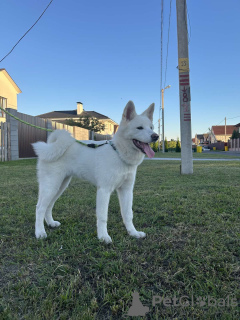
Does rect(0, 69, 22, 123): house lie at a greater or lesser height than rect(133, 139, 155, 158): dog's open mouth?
greater

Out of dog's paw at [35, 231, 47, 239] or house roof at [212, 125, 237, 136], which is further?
house roof at [212, 125, 237, 136]

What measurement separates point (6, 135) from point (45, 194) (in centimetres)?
967

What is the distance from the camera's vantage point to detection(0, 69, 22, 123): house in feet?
72.5

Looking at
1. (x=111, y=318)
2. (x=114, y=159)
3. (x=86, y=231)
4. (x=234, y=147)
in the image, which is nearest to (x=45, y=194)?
(x=86, y=231)

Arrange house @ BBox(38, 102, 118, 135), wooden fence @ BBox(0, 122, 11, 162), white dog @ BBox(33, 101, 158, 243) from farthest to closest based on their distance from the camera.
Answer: house @ BBox(38, 102, 118, 135), wooden fence @ BBox(0, 122, 11, 162), white dog @ BBox(33, 101, 158, 243)

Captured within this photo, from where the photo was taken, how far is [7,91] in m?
23.2

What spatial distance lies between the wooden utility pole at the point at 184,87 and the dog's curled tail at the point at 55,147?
4.54 m

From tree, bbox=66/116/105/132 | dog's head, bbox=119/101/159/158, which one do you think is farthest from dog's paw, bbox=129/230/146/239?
tree, bbox=66/116/105/132

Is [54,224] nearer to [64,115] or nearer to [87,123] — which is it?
[87,123]

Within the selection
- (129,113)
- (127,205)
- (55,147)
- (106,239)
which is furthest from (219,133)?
(106,239)

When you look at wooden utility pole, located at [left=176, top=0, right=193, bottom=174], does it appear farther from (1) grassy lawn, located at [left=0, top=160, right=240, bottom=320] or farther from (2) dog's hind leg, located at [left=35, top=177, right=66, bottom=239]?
(2) dog's hind leg, located at [left=35, top=177, right=66, bottom=239]

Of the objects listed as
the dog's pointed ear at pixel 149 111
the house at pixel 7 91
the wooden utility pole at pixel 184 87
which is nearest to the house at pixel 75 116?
the house at pixel 7 91

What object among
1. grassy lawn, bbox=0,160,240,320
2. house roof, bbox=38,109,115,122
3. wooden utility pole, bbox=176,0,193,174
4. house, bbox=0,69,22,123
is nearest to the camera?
grassy lawn, bbox=0,160,240,320

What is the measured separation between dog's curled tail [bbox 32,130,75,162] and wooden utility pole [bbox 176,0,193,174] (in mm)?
4545
